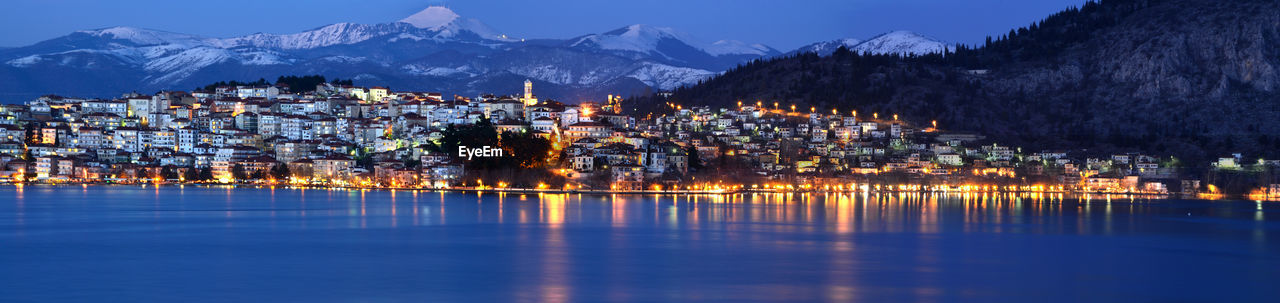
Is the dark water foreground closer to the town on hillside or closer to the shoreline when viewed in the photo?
the shoreline

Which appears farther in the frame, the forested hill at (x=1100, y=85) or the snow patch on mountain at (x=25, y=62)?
the snow patch on mountain at (x=25, y=62)

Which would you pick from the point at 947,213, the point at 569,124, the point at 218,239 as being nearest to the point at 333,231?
the point at 218,239

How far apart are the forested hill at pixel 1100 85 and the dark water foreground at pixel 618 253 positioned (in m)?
33.5

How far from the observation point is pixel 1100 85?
89.7 meters

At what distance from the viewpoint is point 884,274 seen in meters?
24.3

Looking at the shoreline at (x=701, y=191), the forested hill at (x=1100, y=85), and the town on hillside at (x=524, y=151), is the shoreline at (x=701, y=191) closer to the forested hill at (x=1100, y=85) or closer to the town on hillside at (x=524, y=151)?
the town on hillside at (x=524, y=151)

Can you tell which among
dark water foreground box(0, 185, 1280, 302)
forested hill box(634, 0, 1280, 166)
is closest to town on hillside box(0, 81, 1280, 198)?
forested hill box(634, 0, 1280, 166)

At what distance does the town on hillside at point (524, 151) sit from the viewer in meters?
62.3

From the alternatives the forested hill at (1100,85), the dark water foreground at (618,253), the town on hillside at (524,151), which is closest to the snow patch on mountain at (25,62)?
the town on hillside at (524,151)

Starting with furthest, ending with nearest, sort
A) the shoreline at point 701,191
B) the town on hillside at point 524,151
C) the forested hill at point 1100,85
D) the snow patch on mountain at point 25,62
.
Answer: the snow patch on mountain at point 25,62, the forested hill at point 1100,85, the town on hillside at point 524,151, the shoreline at point 701,191

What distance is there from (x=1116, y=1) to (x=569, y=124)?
5565 cm

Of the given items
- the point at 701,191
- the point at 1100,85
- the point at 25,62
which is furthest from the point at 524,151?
the point at 25,62

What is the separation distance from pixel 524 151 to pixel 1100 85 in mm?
49438

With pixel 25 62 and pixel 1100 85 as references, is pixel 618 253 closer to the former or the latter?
pixel 1100 85
